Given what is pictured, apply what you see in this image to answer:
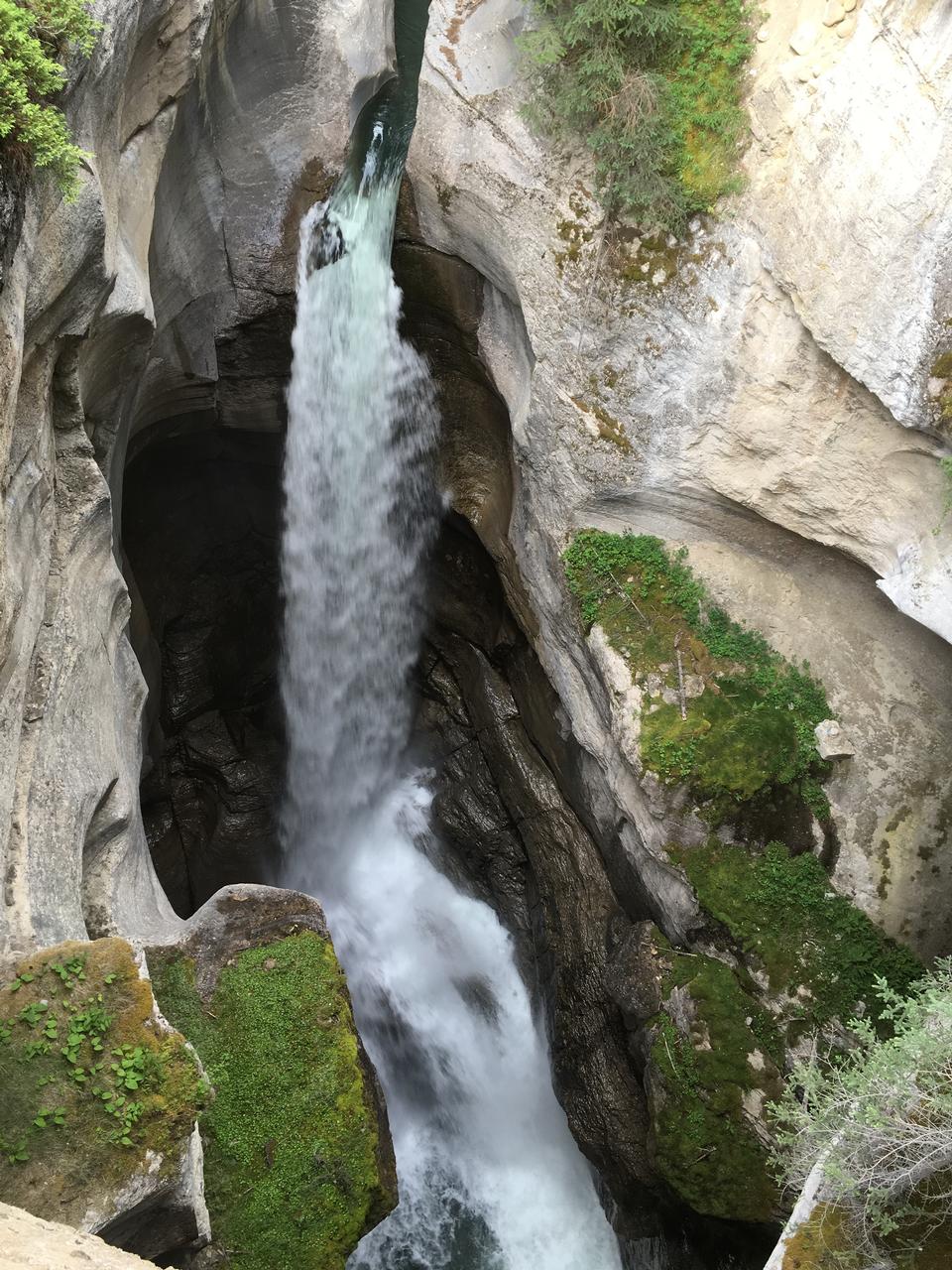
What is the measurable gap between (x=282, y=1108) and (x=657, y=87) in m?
9.53

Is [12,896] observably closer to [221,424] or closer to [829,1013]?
[829,1013]

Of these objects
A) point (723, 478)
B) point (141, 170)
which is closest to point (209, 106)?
point (141, 170)

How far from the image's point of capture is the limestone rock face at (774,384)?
7.82 meters

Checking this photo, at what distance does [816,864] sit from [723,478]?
384 centimetres

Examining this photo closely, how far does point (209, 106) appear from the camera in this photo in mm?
10539

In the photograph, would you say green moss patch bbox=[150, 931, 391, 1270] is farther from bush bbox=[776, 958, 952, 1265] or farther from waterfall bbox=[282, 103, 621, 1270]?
waterfall bbox=[282, 103, 621, 1270]

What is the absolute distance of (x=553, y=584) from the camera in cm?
1052

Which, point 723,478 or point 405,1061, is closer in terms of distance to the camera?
point 723,478

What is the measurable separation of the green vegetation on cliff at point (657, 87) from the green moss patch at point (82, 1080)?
8.15 m

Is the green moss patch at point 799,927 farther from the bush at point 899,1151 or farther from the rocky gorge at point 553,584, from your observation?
the bush at point 899,1151

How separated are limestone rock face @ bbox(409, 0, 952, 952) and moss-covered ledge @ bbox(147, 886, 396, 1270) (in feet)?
12.1

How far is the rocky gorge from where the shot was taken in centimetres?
673

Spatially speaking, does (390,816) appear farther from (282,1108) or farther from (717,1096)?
(282,1108)

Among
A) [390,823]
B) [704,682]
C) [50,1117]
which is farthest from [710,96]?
[390,823]
